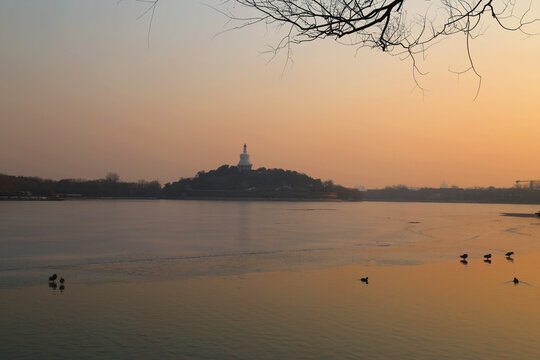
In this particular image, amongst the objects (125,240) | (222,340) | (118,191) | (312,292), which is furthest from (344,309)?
(118,191)

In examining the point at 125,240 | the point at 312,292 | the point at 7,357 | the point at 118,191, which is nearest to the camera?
the point at 7,357

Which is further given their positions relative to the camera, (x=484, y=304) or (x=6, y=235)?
(x=6, y=235)

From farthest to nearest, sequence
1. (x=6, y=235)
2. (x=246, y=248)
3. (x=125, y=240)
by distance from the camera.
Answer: (x=6, y=235)
(x=125, y=240)
(x=246, y=248)

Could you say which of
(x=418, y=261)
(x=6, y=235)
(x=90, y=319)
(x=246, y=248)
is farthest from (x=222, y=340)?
(x=6, y=235)

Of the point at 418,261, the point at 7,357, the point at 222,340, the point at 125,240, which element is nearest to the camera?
the point at 7,357

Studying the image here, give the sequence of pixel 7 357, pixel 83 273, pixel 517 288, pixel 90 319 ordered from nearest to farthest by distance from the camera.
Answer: pixel 7 357 → pixel 90 319 → pixel 517 288 → pixel 83 273

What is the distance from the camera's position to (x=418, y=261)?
1864 cm

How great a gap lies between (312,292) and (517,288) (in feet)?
18.5

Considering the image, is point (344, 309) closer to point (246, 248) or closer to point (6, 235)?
point (246, 248)

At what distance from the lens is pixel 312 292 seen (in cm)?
1254

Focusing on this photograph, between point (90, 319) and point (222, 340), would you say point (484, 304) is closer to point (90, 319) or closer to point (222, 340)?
point (222, 340)

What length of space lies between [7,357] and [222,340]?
3.36 meters

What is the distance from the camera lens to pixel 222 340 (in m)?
8.66

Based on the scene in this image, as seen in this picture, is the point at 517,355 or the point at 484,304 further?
the point at 484,304
